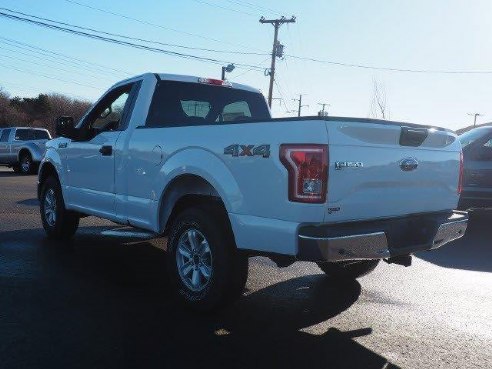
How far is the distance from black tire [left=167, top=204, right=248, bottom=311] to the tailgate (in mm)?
969

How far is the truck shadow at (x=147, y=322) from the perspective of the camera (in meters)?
3.39

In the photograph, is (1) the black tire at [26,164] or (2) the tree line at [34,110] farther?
(2) the tree line at [34,110]

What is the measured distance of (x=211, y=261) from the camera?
4.16 m

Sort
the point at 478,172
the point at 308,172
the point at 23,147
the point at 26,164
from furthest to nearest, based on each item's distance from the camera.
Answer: the point at 23,147, the point at 26,164, the point at 478,172, the point at 308,172

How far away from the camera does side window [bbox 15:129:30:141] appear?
2137 centimetres

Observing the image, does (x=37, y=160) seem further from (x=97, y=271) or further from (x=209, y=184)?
(x=209, y=184)

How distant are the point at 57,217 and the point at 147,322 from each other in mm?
3409

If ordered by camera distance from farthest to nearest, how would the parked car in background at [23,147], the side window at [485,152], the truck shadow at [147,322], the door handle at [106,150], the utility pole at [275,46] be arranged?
the utility pole at [275,46] → the parked car in background at [23,147] → the side window at [485,152] → the door handle at [106,150] → the truck shadow at [147,322]

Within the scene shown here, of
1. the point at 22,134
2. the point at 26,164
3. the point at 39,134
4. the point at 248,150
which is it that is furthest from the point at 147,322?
the point at 22,134

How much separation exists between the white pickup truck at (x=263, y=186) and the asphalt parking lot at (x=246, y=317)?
0.37m

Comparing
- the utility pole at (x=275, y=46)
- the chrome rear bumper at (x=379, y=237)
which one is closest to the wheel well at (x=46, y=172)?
the chrome rear bumper at (x=379, y=237)

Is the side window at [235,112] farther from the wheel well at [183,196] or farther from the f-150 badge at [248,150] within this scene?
the f-150 badge at [248,150]

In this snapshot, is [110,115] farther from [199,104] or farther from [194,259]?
[194,259]

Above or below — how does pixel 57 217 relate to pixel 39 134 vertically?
below
